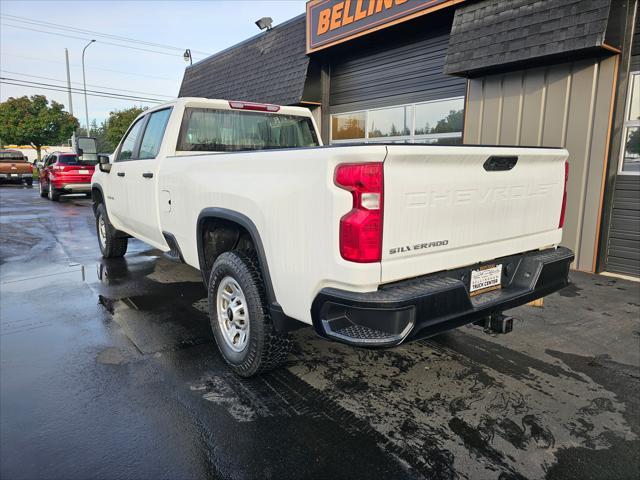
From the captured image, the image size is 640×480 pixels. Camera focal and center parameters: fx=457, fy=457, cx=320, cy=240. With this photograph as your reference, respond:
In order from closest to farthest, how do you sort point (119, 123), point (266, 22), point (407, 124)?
point (407, 124) < point (266, 22) < point (119, 123)

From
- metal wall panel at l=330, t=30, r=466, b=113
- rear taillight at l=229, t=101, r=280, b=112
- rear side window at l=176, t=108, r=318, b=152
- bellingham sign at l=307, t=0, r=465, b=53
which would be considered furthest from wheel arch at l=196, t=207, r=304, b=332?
metal wall panel at l=330, t=30, r=466, b=113

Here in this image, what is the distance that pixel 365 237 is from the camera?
90.2 inches

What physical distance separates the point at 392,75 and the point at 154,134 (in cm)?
615

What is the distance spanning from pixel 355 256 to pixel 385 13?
7433mm

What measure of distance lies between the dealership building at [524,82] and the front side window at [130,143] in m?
4.60

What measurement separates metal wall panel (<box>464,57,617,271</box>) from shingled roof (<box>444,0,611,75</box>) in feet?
1.72

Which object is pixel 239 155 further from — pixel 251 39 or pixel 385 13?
pixel 251 39

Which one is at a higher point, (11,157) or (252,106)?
(252,106)

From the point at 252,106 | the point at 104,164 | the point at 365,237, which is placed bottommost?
the point at 365,237

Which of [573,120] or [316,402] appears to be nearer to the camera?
[316,402]

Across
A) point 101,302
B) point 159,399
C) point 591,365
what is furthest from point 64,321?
point 591,365

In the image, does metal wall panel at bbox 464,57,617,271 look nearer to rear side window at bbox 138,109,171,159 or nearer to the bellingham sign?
the bellingham sign

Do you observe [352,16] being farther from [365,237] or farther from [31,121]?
[31,121]

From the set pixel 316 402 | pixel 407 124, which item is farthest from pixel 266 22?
pixel 316 402
